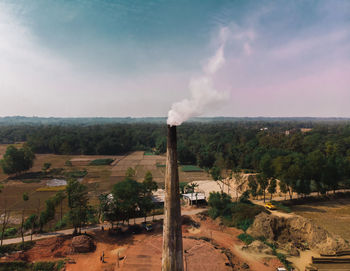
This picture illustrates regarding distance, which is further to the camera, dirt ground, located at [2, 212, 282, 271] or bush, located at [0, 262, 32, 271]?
dirt ground, located at [2, 212, 282, 271]

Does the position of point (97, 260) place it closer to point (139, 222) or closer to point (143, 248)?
point (143, 248)

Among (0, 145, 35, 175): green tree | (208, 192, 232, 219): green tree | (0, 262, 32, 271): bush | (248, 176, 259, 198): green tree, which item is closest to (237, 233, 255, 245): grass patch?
(208, 192, 232, 219): green tree

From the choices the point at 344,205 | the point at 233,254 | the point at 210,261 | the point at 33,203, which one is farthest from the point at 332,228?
the point at 33,203

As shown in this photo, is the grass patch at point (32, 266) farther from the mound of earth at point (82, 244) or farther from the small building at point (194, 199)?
the small building at point (194, 199)

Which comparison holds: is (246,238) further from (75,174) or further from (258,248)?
(75,174)

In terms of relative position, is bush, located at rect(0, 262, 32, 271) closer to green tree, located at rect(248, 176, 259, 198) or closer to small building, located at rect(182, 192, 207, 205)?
small building, located at rect(182, 192, 207, 205)

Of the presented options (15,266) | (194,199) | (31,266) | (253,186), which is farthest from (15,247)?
(253,186)
